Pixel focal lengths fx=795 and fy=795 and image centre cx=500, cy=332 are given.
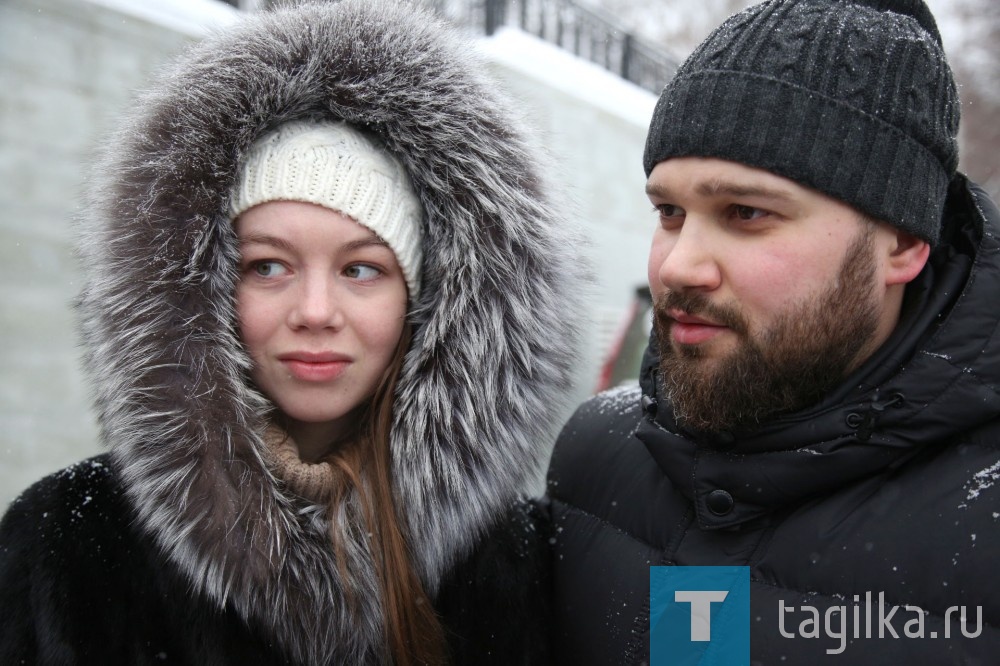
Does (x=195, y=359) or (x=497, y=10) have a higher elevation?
(x=497, y=10)

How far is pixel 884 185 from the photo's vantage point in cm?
153

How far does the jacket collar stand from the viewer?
143 centimetres

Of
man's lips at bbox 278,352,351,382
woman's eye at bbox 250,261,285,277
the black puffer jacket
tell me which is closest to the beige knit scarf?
man's lips at bbox 278,352,351,382

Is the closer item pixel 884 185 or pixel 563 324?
pixel 884 185

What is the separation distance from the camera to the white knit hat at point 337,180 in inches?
68.9

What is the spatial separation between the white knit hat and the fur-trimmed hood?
4cm

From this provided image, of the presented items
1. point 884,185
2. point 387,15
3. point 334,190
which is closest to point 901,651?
point 884,185

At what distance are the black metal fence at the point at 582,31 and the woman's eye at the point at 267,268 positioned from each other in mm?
6102

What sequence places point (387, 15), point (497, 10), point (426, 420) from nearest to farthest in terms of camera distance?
point (426, 420) → point (387, 15) → point (497, 10)

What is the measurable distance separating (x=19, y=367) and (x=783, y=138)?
4060 millimetres

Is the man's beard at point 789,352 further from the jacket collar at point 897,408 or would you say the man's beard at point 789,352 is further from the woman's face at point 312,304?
the woman's face at point 312,304

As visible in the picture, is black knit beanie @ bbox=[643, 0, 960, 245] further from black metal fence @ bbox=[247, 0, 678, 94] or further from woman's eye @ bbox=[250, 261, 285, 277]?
black metal fence @ bbox=[247, 0, 678, 94]

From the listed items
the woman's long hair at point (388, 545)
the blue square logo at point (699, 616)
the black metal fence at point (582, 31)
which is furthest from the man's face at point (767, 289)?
the black metal fence at point (582, 31)

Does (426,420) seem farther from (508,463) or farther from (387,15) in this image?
(387,15)
